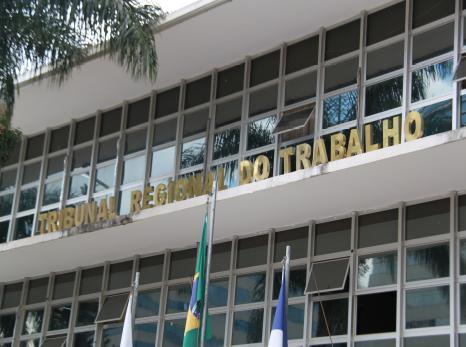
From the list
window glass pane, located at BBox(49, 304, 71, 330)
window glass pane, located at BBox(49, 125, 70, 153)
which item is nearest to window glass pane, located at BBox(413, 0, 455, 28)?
window glass pane, located at BBox(49, 125, 70, 153)

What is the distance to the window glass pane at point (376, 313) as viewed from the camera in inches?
562

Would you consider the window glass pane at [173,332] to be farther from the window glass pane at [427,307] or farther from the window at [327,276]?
the window glass pane at [427,307]

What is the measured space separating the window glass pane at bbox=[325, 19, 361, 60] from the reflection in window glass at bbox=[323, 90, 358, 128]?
0.77 m

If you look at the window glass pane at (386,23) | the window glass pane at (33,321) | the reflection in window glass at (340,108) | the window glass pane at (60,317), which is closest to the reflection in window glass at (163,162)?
the window glass pane at (60,317)

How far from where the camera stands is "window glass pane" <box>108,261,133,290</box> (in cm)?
1850

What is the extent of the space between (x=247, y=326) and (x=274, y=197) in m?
2.38

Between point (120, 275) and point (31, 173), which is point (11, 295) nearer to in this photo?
point (31, 173)

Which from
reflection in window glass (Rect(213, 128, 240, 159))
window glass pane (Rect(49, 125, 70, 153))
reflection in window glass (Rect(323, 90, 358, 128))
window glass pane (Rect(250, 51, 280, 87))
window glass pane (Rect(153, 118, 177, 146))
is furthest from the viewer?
window glass pane (Rect(49, 125, 70, 153))

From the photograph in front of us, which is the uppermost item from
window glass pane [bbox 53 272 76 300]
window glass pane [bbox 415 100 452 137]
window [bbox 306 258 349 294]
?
window glass pane [bbox 415 100 452 137]

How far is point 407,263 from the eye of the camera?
1441 centimetres

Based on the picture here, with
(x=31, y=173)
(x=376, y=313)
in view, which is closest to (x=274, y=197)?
(x=376, y=313)

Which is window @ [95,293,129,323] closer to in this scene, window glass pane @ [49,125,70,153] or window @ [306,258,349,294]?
window glass pane @ [49,125,70,153]

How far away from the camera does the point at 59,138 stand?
818 inches

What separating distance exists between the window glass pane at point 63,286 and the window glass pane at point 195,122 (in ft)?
13.0
